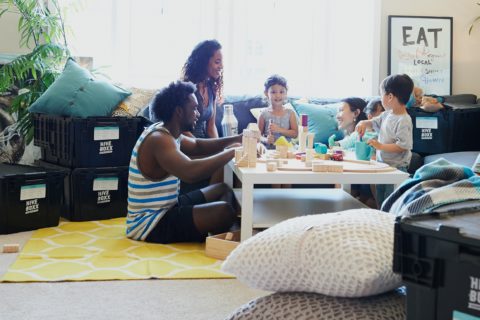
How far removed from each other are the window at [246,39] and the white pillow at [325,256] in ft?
12.7

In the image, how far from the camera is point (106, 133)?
4.15 m

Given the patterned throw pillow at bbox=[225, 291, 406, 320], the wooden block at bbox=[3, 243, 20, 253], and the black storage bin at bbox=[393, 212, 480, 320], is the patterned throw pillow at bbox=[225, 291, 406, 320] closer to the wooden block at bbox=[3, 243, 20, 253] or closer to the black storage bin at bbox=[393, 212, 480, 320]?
the black storage bin at bbox=[393, 212, 480, 320]

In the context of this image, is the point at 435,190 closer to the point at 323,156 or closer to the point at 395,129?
the point at 323,156

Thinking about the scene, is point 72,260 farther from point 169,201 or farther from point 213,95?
point 213,95

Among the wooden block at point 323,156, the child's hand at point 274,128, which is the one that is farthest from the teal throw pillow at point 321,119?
the wooden block at point 323,156

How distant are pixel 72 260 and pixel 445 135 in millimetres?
2769

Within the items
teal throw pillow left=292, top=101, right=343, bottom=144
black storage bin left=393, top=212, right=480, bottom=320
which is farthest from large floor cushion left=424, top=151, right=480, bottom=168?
black storage bin left=393, top=212, right=480, bottom=320

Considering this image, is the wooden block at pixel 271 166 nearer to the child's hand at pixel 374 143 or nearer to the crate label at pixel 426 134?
the child's hand at pixel 374 143

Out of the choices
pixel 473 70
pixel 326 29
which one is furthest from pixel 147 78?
pixel 473 70

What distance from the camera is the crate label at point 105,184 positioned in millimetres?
4105

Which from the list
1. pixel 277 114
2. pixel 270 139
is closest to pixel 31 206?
pixel 270 139

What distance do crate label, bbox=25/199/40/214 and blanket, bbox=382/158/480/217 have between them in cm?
249

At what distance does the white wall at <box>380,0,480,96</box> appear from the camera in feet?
18.1

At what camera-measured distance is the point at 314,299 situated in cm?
147
